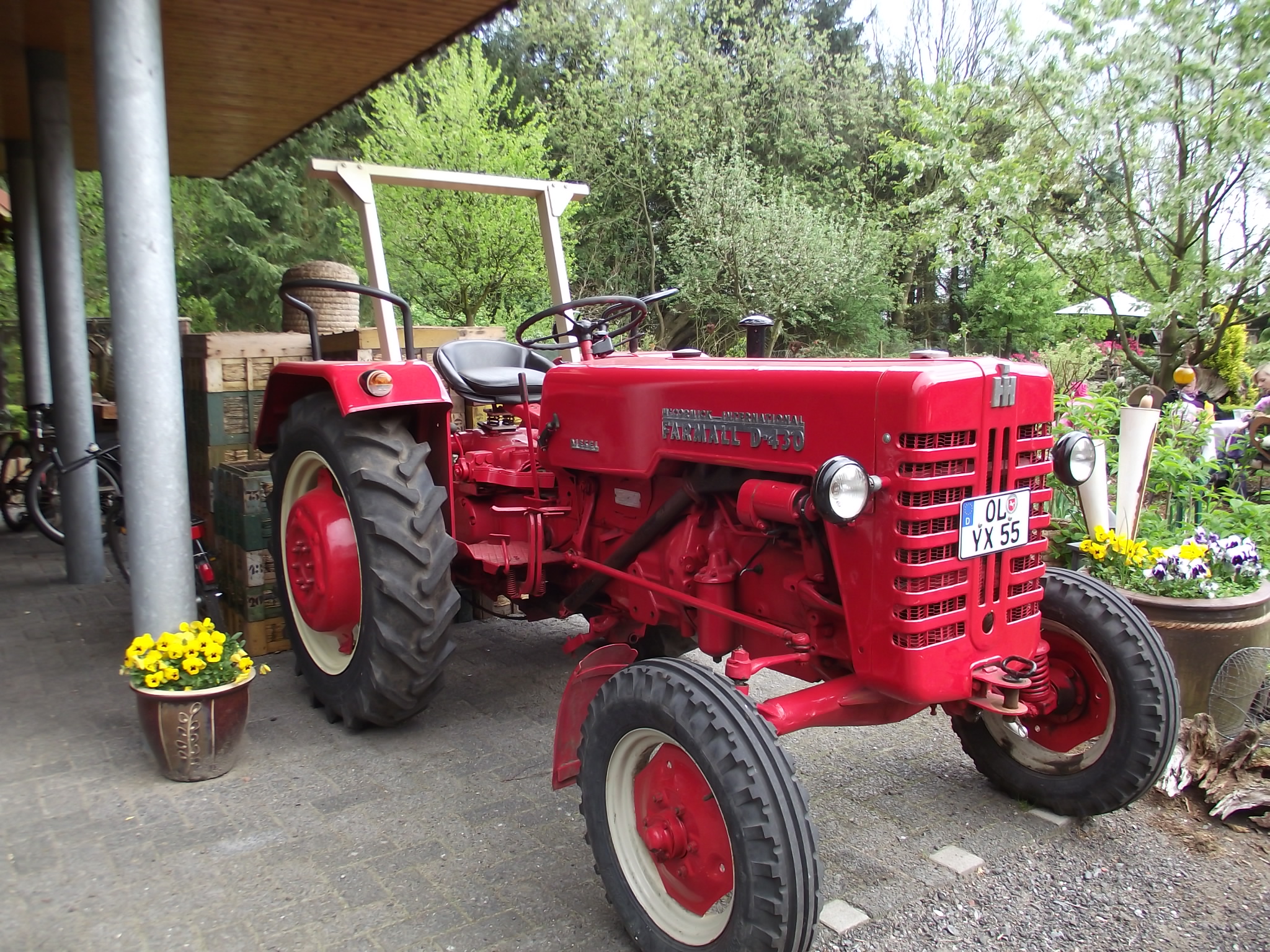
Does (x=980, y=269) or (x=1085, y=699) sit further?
(x=980, y=269)

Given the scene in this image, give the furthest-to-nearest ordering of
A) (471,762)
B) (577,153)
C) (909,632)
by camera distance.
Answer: (577,153) < (471,762) < (909,632)

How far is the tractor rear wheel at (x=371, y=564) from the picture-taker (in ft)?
9.98

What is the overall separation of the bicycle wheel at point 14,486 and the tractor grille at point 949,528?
22.0ft

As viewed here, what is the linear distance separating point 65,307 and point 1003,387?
514cm

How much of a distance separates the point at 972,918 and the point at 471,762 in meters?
1.57

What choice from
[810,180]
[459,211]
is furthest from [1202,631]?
[810,180]

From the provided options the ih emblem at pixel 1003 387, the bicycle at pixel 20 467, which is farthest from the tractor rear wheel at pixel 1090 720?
the bicycle at pixel 20 467

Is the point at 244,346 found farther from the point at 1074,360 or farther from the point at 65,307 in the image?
the point at 1074,360

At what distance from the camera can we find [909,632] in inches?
81.0

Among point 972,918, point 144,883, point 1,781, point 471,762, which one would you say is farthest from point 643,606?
point 1,781

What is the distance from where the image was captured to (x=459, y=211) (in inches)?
517

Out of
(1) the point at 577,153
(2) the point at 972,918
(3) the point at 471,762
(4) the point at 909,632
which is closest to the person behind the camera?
(4) the point at 909,632

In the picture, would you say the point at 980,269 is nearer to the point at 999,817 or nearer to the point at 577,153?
the point at 577,153

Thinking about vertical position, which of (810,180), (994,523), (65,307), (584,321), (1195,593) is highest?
(810,180)
